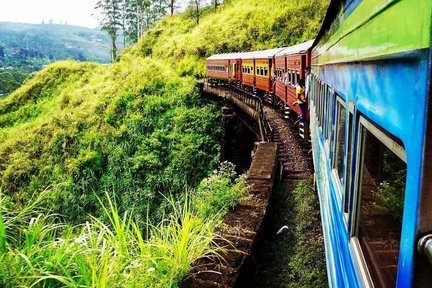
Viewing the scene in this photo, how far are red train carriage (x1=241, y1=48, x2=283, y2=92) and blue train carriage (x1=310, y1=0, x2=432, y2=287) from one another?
564 inches

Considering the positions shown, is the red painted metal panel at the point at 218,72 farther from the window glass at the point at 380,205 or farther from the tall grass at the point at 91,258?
the window glass at the point at 380,205

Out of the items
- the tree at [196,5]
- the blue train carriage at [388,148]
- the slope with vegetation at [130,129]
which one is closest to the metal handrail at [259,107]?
the slope with vegetation at [130,129]

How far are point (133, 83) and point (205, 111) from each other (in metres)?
6.60

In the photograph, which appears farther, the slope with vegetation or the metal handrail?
the slope with vegetation

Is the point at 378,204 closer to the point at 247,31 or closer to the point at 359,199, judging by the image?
the point at 359,199

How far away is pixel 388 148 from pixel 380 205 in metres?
0.31

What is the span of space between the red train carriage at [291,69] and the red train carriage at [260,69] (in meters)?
1.31

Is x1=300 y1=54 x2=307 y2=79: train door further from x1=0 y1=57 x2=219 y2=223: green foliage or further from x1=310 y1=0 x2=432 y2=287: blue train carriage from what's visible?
x1=310 y1=0 x2=432 y2=287: blue train carriage

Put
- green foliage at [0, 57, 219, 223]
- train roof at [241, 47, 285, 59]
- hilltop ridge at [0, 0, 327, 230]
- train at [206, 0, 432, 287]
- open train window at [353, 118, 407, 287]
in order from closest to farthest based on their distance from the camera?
train at [206, 0, 432, 287], open train window at [353, 118, 407, 287], train roof at [241, 47, 285, 59], green foliage at [0, 57, 219, 223], hilltop ridge at [0, 0, 327, 230]

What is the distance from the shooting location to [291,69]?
1248 centimetres

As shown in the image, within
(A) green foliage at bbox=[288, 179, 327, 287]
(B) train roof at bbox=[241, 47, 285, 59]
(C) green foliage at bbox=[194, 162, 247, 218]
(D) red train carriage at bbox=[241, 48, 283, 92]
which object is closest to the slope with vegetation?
(C) green foliage at bbox=[194, 162, 247, 218]

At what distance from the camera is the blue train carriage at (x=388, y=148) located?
1010mm

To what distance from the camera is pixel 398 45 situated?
1214mm

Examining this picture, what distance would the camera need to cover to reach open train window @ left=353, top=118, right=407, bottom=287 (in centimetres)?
137
